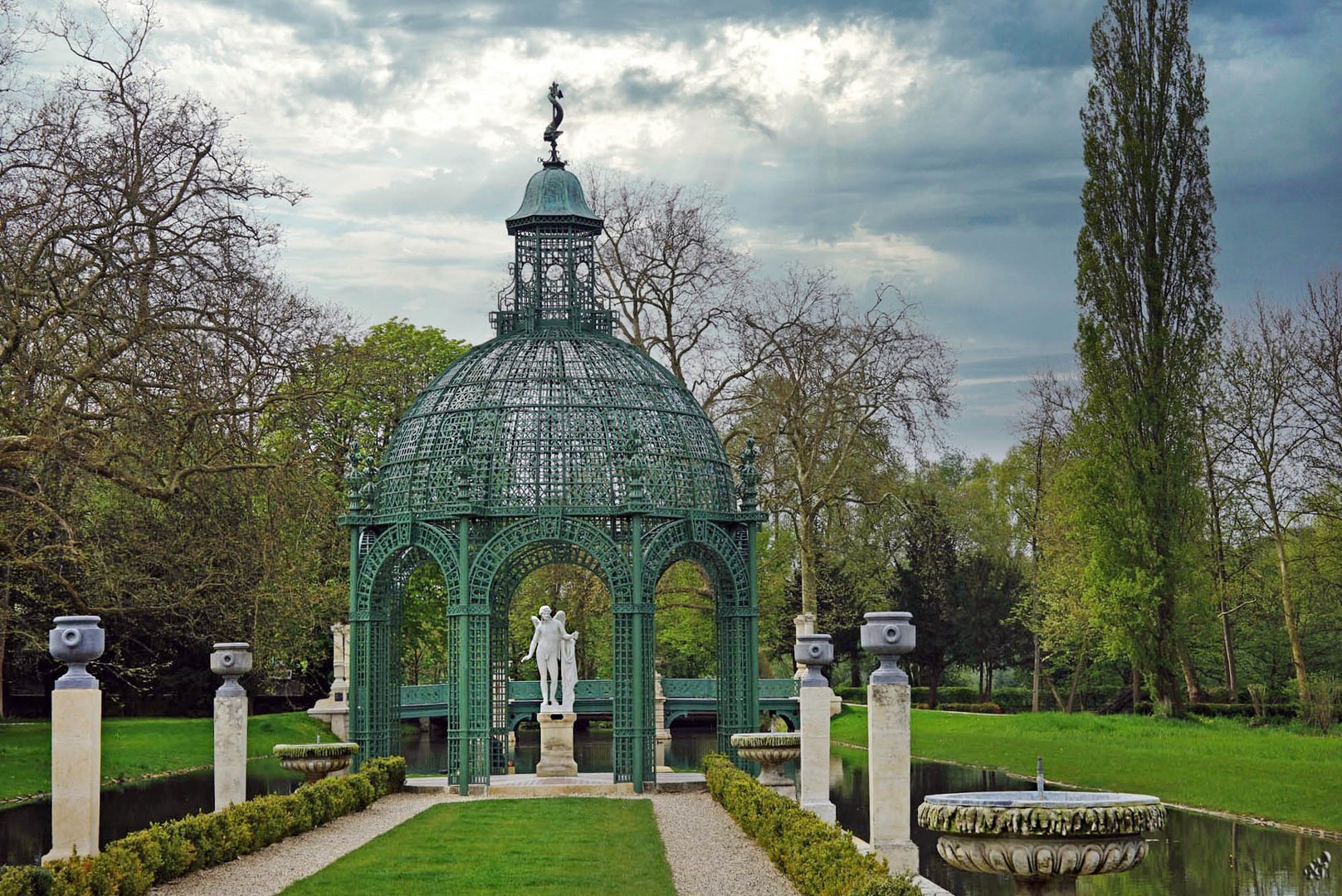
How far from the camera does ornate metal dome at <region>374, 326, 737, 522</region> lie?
23.3 m

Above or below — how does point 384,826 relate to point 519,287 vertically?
below

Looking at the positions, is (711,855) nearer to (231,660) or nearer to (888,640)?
(888,640)

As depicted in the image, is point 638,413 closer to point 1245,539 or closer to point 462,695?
point 462,695

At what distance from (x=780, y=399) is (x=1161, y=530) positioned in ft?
34.4

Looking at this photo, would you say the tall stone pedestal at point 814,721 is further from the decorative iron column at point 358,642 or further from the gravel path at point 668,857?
the decorative iron column at point 358,642

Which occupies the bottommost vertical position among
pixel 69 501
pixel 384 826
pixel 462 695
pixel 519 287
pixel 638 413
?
pixel 384 826

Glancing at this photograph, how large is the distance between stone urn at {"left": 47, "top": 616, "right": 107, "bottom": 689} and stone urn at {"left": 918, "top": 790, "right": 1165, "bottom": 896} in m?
7.68

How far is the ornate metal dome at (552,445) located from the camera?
23.3 m

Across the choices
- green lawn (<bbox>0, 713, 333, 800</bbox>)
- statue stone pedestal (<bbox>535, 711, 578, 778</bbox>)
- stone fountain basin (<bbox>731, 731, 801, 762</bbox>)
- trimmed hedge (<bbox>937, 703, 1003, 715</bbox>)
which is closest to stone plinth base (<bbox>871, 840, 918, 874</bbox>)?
stone fountain basin (<bbox>731, 731, 801, 762</bbox>)

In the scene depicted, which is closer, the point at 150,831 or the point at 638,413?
the point at 150,831

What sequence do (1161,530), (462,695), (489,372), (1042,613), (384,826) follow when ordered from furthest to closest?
(1042,613)
(1161,530)
(489,372)
(462,695)
(384,826)

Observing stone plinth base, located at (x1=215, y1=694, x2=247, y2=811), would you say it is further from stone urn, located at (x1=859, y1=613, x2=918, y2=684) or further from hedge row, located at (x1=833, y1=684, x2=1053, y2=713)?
hedge row, located at (x1=833, y1=684, x2=1053, y2=713)

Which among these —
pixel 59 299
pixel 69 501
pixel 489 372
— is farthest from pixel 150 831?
pixel 489 372

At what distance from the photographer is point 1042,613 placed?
48.0 metres
